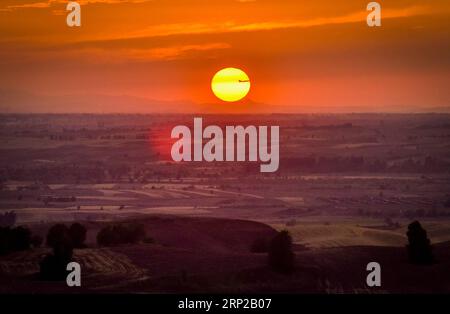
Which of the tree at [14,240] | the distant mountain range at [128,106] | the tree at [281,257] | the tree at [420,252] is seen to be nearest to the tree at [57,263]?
the tree at [14,240]

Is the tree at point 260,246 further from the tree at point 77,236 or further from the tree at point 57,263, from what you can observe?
the tree at point 57,263

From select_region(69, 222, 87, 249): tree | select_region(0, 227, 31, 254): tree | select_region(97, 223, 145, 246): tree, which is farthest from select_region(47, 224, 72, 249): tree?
select_region(97, 223, 145, 246): tree

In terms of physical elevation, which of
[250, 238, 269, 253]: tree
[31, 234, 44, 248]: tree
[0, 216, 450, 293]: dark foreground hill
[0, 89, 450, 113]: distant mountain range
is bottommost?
[0, 216, 450, 293]: dark foreground hill

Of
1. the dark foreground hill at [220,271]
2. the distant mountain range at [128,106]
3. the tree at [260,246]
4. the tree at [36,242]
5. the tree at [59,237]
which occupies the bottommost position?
the dark foreground hill at [220,271]

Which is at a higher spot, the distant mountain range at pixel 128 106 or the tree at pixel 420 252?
the distant mountain range at pixel 128 106

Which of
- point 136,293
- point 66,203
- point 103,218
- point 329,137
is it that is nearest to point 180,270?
point 136,293

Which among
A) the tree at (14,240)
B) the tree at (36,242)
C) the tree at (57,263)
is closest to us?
the tree at (57,263)

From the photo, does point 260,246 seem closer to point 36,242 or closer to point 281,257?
point 281,257

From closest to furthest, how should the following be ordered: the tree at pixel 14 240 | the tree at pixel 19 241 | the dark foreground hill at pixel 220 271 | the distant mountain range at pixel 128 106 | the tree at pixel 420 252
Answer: the dark foreground hill at pixel 220 271
the tree at pixel 420 252
the tree at pixel 14 240
the tree at pixel 19 241
the distant mountain range at pixel 128 106

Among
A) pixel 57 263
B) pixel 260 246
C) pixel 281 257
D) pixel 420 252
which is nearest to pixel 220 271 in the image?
pixel 281 257

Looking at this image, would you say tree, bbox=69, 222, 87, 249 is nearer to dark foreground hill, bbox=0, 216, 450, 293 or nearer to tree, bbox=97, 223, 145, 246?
dark foreground hill, bbox=0, 216, 450, 293
